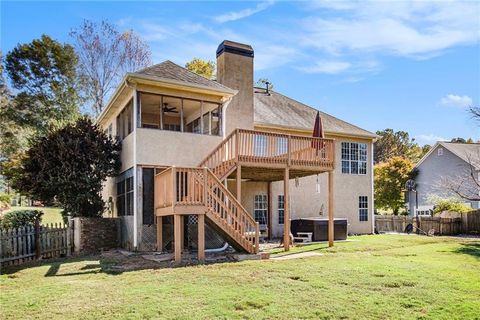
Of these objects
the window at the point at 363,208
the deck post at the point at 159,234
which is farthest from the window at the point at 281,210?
the deck post at the point at 159,234

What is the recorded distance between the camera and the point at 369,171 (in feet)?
70.0

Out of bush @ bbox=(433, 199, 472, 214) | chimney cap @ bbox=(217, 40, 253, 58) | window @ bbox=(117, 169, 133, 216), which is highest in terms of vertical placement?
chimney cap @ bbox=(217, 40, 253, 58)

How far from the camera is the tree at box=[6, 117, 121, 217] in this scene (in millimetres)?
14680

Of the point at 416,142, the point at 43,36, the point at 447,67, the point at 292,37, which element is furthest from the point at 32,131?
the point at 416,142

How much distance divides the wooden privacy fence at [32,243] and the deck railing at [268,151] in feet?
16.7

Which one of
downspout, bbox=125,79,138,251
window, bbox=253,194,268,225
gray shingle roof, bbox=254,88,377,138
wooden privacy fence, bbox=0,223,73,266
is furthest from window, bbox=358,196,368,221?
wooden privacy fence, bbox=0,223,73,266

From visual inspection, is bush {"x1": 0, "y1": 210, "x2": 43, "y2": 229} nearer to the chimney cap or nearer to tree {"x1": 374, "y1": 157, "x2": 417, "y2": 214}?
the chimney cap

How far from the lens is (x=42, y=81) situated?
31797 mm

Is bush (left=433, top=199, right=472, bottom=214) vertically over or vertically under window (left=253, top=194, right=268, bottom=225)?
under

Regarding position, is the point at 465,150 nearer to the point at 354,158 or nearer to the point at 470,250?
the point at 354,158

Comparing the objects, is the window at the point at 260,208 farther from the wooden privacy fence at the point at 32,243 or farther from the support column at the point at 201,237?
the wooden privacy fence at the point at 32,243

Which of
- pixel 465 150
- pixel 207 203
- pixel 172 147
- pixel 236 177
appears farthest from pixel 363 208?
pixel 465 150

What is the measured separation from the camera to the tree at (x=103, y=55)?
100ft

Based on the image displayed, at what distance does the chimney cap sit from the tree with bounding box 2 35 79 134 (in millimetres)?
17237
